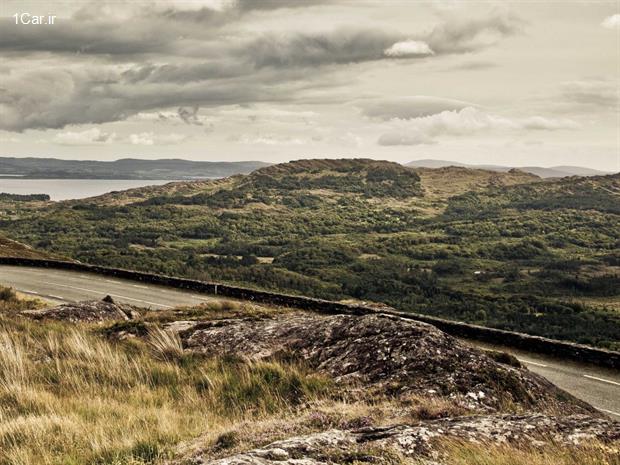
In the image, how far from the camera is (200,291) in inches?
1210

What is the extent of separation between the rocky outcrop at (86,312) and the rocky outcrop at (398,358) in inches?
199

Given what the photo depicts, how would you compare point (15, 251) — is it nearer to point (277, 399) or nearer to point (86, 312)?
point (86, 312)

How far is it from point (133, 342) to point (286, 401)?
490 cm

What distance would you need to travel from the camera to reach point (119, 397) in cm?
789

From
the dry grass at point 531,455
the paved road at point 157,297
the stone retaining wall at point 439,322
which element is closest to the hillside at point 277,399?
the dry grass at point 531,455

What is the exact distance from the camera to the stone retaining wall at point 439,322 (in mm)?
18156

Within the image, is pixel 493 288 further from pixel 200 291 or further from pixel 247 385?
pixel 247 385

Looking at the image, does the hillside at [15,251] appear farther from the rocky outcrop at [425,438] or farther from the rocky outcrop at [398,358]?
the rocky outcrop at [425,438]

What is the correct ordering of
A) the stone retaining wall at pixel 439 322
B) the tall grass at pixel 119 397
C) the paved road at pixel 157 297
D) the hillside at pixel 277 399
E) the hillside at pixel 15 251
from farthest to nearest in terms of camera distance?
1. the hillside at pixel 15 251
2. the stone retaining wall at pixel 439 322
3. the paved road at pixel 157 297
4. the tall grass at pixel 119 397
5. the hillside at pixel 277 399

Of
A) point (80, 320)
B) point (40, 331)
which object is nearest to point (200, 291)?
point (80, 320)

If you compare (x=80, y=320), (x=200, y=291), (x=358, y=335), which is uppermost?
(x=358, y=335)

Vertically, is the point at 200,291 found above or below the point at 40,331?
below

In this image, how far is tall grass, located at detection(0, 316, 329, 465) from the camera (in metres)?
5.48

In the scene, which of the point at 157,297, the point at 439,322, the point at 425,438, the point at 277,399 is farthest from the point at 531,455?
the point at 157,297
